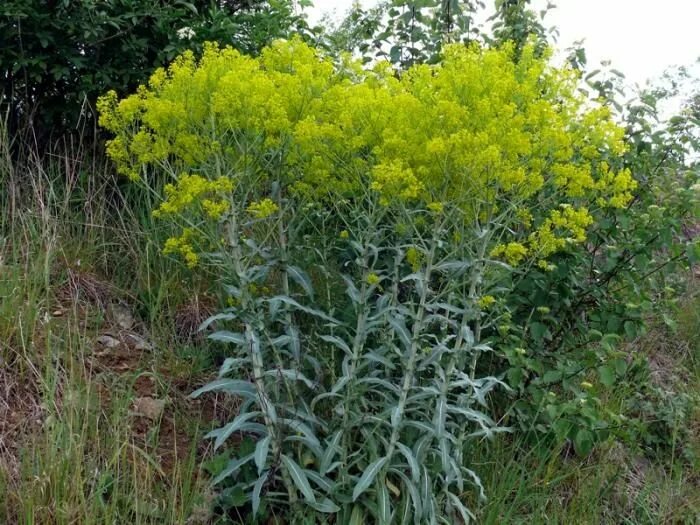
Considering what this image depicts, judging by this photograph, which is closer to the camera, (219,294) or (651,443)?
(219,294)

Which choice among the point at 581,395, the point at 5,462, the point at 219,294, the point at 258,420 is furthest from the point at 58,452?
the point at 581,395

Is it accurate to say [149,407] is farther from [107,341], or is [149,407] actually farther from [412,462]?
[412,462]

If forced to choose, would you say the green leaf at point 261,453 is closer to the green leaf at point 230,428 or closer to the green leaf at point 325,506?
the green leaf at point 230,428

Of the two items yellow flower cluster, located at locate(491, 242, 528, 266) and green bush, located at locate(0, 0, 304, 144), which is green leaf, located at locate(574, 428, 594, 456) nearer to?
yellow flower cluster, located at locate(491, 242, 528, 266)

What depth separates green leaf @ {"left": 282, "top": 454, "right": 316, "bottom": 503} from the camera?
2.68 meters

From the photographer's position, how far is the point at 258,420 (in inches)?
130

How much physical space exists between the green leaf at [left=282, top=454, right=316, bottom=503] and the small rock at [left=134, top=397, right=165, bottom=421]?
0.86m

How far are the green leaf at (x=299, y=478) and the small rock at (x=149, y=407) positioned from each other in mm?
865

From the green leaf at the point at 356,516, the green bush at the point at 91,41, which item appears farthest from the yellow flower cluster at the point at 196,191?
the green bush at the point at 91,41

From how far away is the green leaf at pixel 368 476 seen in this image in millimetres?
2648

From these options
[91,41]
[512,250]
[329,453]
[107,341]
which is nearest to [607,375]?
[512,250]

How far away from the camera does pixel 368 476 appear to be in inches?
105

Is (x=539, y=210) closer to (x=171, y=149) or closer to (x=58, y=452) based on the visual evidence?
(x=171, y=149)

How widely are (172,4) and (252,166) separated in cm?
265
